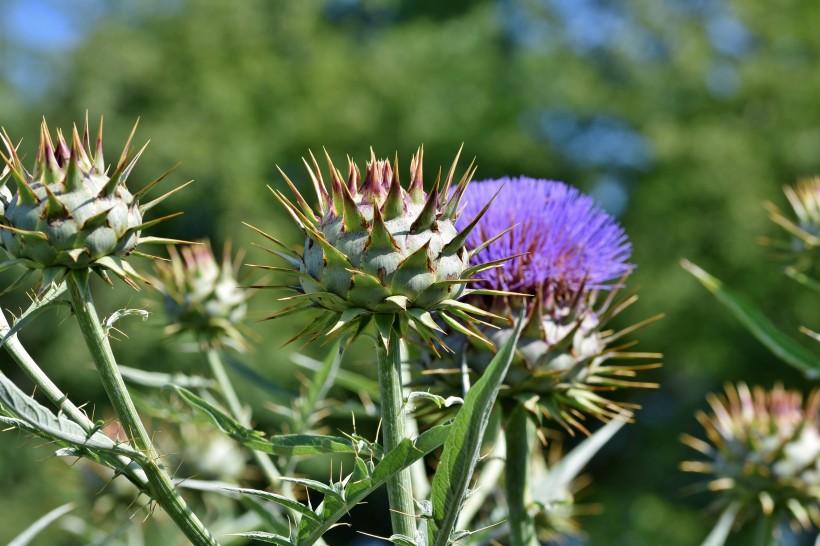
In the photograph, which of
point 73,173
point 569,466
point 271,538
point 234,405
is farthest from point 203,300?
point 271,538

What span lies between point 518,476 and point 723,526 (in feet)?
3.01

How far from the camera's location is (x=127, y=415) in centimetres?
160

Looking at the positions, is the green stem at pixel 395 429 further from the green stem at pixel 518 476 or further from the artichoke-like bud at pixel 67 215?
the green stem at pixel 518 476

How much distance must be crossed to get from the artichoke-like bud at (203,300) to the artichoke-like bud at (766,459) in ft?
4.76

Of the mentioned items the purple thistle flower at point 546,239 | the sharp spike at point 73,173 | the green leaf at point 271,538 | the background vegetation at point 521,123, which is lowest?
the green leaf at point 271,538

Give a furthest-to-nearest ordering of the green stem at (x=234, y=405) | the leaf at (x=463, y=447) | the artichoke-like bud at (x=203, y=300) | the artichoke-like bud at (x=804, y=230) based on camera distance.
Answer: the artichoke-like bud at (x=203, y=300) < the artichoke-like bud at (x=804, y=230) < the green stem at (x=234, y=405) < the leaf at (x=463, y=447)

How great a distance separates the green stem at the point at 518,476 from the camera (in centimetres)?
221

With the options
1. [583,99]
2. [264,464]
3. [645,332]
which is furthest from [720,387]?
[264,464]

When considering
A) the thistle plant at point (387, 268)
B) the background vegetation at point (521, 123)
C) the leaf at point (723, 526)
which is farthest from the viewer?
the background vegetation at point (521, 123)

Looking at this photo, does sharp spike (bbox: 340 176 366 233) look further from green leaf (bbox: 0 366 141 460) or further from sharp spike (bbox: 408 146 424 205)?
green leaf (bbox: 0 366 141 460)

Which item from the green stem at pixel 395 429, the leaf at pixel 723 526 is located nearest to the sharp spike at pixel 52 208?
the green stem at pixel 395 429

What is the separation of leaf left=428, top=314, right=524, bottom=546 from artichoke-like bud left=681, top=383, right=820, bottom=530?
1.66 metres

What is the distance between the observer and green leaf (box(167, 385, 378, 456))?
1.54m

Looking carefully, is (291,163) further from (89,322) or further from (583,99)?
(89,322)
